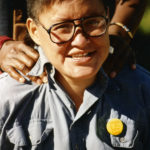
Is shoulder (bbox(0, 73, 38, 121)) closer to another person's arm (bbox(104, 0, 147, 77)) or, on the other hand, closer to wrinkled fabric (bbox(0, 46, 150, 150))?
wrinkled fabric (bbox(0, 46, 150, 150))

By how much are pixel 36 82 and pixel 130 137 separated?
0.80 metres

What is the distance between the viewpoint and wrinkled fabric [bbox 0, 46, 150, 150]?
190 centimetres

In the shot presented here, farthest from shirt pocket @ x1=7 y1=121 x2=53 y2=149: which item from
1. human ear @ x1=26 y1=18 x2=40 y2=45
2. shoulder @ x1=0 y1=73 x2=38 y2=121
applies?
human ear @ x1=26 y1=18 x2=40 y2=45

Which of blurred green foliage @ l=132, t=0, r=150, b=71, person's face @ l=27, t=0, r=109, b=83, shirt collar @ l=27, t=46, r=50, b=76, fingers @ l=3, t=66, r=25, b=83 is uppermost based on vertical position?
person's face @ l=27, t=0, r=109, b=83

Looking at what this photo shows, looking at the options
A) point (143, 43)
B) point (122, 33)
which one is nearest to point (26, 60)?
point (122, 33)

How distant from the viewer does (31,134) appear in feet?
6.35

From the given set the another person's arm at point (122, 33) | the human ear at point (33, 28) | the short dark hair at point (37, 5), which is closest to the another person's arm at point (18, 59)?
the human ear at point (33, 28)

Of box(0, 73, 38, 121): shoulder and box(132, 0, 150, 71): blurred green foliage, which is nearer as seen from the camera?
box(0, 73, 38, 121): shoulder

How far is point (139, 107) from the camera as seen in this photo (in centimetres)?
198

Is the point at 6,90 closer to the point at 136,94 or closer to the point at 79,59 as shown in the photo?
the point at 79,59

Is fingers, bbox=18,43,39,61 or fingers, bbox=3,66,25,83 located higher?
fingers, bbox=18,43,39,61

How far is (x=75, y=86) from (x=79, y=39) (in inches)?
18.0

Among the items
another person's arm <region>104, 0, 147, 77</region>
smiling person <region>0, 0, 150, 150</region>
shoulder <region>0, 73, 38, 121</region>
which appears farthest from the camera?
another person's arm <region>104, 0, 147, 77</region>

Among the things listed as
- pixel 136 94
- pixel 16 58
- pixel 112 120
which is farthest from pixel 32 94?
pixel 136 94
